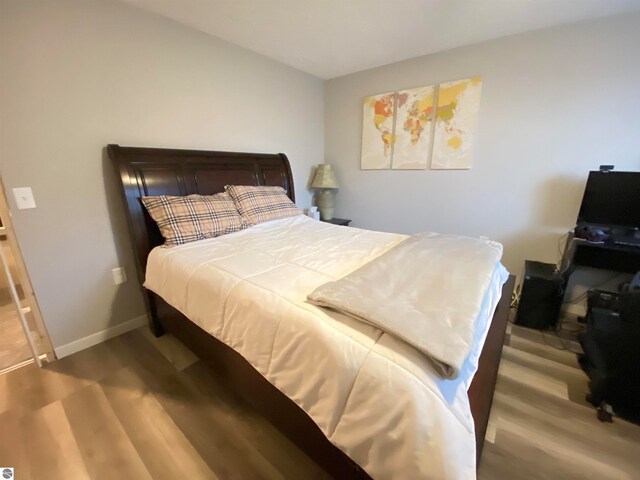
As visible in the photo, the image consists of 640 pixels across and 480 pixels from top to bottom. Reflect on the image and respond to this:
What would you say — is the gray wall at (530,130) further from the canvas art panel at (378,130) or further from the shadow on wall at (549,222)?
the canvas art panel at (378,130)

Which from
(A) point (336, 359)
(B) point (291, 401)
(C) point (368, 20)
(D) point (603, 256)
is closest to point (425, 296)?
(A) point (336, 359)

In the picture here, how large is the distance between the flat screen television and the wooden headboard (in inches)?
109

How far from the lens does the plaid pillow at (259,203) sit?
229cm

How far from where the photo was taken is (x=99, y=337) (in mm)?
1962

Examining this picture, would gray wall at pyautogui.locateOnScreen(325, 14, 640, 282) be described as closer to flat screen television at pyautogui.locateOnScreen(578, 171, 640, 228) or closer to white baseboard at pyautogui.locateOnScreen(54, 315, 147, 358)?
flat screen television at pyautogui.locateOnScreen(578, 171, 640, 228)

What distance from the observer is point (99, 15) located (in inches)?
66.6

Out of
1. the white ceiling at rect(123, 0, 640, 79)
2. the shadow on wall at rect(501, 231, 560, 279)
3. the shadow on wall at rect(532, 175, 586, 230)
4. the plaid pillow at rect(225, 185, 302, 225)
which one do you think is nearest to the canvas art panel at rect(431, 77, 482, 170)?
the white ceiling at rect(123, 0, 640, 79)

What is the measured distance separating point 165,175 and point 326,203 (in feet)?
6.26

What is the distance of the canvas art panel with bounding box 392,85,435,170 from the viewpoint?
2.72m

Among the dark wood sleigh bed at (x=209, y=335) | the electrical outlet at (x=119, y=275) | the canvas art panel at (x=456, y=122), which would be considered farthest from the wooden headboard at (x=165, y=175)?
the canvas art panel at (x=456, y=122)

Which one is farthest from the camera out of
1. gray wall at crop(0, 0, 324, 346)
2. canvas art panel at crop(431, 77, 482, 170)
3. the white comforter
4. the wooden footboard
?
canvas art panel at crop(431, 77, 482, 170)

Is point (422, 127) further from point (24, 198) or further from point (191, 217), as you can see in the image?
point (24, 198)

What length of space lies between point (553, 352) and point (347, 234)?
5.53 ft

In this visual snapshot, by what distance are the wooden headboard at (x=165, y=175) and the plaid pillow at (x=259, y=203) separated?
0.57ft
